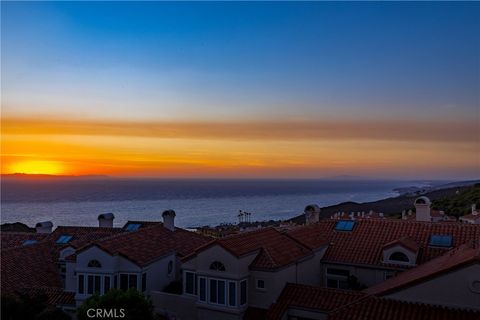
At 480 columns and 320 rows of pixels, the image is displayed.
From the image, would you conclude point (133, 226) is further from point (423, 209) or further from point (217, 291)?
point (423, 209)

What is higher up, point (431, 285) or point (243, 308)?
point (431, 285)

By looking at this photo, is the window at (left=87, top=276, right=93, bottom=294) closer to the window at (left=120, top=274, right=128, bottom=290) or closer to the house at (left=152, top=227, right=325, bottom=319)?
the window at (left=120, top=274, right=128, bottom=290)

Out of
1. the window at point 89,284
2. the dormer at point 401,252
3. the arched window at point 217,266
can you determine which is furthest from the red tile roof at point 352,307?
the window at point 89,284

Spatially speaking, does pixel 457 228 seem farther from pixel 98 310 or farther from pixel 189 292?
pixel 98 310

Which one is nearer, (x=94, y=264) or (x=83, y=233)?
(x=94, y=264)

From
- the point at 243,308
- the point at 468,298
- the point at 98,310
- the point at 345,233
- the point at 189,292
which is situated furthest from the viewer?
the point at 345,233

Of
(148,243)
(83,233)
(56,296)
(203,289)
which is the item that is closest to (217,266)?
(203,289)

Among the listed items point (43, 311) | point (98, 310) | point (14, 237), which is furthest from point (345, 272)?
point (14, 237)
